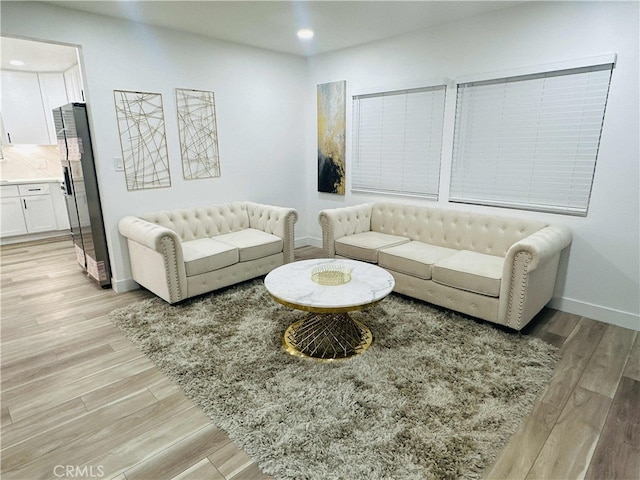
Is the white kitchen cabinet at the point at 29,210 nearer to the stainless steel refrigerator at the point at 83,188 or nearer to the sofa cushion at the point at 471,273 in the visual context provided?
the stainless steel refrigerator at the point at 83,188

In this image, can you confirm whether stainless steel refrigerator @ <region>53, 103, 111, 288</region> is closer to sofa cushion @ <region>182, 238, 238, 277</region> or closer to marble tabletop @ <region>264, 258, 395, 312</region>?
sofa cushion @ <region>182, 238, 238, 277</region>

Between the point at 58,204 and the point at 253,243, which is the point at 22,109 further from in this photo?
the point at 253,243

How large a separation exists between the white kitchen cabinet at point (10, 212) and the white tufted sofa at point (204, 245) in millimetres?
3225

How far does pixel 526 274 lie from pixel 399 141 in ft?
7.03

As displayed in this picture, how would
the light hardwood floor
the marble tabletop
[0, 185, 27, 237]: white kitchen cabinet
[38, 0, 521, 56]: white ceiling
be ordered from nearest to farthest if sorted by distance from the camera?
the light hardwood floor
the marble tabletop
[38, 0, 521, 56]: white ceiling
[0, 185, 27, 237]: white kitchen cabinet

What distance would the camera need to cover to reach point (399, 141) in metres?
4.13

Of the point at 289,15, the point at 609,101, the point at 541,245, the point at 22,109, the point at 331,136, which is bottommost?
the point at 541,245

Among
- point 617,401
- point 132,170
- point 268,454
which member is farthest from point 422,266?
point 132,170

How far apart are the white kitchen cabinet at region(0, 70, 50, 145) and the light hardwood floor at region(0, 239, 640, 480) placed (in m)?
3.89

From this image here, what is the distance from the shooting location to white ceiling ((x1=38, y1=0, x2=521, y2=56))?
3.00m

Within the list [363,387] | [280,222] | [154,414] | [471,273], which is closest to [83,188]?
[280,222]

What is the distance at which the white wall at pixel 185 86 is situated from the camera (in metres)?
3.19

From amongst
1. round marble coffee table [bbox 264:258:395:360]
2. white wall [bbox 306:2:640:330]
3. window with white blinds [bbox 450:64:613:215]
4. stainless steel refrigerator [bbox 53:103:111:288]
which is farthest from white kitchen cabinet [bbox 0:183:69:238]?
window with white blinds [bbox 450:64:613:215]

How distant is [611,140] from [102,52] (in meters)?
4.34
